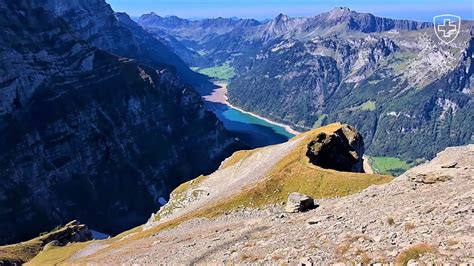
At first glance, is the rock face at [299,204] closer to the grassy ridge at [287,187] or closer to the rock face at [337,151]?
the grassy ridge at [287,187]

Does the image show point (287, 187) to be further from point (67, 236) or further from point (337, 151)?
point (67, 236)

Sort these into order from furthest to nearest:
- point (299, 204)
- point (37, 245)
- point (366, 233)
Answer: point (37, 245)
point (299, 204)
point (366, 233)

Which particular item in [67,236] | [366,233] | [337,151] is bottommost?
[67,236]

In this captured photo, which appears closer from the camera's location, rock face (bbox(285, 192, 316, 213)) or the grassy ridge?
rock face (bbox(285, 192, 316, 213))

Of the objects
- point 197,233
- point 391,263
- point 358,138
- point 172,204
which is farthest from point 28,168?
point 391,263

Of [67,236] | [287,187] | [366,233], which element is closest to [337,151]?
[287,187]

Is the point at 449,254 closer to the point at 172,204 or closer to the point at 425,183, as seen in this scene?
the point at 425,183

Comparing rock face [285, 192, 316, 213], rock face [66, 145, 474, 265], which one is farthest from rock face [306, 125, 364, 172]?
rock face [66, 145, 474, 265]

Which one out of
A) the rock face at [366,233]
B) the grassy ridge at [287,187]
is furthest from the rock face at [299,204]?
the grassy ridge at [287,187]

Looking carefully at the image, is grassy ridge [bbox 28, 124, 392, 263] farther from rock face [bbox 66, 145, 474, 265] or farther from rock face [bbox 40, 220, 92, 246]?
rock face [bbox 40, 220, 92, 246]
